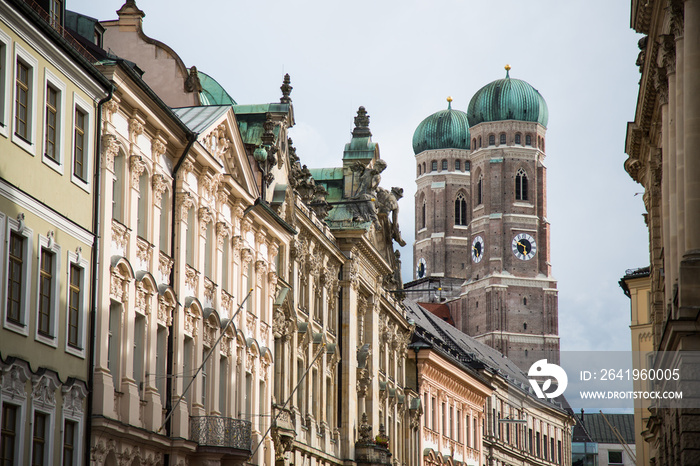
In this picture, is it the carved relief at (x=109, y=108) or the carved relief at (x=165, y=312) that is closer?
the carved relief at (x=109, y=108)

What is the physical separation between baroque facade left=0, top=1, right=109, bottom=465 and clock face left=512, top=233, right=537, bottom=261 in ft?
548

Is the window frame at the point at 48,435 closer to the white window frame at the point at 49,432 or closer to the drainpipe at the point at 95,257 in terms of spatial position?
the white window frame at the point at 49,432

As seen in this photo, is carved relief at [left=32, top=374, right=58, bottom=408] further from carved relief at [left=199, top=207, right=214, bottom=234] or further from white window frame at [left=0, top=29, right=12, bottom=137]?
carved relief at [left=199, top=207, right=214, bottom=234]

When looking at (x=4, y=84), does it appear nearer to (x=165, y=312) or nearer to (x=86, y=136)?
(x=86, y=136)

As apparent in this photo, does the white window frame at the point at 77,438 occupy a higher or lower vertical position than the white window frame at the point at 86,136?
lower

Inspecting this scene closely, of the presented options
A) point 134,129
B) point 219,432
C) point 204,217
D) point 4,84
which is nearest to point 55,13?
point 134,129

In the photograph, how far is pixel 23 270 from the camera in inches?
1076

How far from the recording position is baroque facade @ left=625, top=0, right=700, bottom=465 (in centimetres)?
3130

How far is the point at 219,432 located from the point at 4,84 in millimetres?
14779

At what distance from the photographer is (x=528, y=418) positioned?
112875 mm

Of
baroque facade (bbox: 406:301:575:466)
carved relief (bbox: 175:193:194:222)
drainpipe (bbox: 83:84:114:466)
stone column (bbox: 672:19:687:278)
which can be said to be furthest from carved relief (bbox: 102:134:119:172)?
baroque facade (bbox: 406:301:575:466)

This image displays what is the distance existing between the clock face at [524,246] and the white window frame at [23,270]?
171 meters

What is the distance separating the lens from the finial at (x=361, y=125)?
66875 mm

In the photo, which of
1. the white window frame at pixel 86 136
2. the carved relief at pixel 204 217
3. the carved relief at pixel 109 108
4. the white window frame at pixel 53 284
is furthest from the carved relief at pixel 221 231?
the white window frame at pixel 53 284
